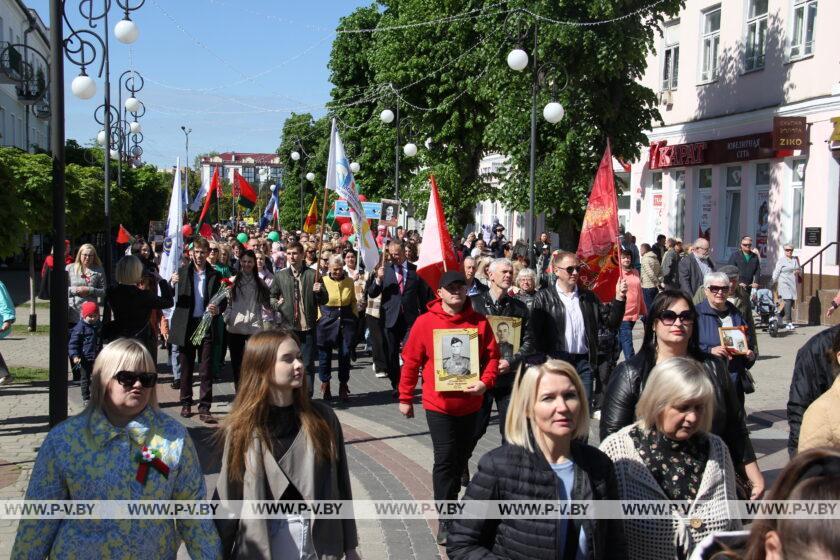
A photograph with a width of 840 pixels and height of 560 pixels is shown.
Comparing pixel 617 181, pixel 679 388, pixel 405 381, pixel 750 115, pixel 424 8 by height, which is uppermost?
pixel 424 8

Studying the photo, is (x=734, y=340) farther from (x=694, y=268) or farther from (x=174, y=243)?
(x=174, y=243)

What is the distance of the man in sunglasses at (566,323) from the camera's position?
7.91m

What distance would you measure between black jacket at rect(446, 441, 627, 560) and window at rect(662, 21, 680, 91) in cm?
2723

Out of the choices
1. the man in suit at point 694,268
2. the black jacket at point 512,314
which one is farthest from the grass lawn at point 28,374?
the man in suit at point 694,268

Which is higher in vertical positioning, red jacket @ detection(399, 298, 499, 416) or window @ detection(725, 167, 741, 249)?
window @ detection(725, 167, 741, 249)

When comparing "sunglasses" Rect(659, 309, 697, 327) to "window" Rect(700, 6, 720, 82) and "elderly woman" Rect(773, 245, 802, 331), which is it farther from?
"window" Rect(700, 6, 720, 82)

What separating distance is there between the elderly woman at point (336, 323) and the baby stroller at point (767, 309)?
10247 mm

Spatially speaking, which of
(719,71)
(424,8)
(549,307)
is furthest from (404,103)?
(549,307)

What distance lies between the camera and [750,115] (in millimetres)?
24484

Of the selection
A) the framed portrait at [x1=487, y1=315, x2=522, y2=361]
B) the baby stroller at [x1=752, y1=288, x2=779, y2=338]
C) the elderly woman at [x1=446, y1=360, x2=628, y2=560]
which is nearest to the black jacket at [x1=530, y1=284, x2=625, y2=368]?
the framed portrait at [x1=487, y1=315, x2=522, y2=361]

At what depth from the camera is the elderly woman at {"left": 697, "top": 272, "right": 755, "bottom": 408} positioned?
7152 mm

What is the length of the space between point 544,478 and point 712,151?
80.3 ft

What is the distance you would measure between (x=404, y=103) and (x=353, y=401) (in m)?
23.1

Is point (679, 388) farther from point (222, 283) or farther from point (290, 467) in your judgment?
point (222, 283)
